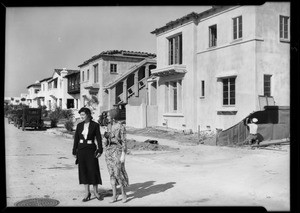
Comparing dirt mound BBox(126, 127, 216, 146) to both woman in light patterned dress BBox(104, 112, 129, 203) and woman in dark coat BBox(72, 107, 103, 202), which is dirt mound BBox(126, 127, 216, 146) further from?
woman in dark coat BBox(72, 107, 103, 202)

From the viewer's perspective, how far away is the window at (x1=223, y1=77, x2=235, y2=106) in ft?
49.2

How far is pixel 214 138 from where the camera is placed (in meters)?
13.7

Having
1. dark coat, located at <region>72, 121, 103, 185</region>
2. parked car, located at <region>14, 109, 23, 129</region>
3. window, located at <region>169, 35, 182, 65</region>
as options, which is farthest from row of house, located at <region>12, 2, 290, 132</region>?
parked car, located at <region>14, 109, 23, 129</region>

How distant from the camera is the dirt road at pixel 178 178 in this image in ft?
21.1

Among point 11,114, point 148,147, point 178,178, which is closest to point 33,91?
point 148,147

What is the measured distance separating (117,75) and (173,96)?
4.86 metres

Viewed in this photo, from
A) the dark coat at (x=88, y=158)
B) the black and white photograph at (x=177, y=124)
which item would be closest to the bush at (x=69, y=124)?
the black and white photograph at (x=177, y=124)

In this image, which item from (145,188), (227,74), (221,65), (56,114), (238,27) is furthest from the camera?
(56,114)

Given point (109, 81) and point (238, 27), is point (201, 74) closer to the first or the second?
point (238, 27)

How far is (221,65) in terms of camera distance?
15.4 metres

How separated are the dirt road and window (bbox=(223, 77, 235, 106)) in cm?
345

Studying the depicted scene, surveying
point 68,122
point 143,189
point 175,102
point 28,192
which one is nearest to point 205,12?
point 175,102
